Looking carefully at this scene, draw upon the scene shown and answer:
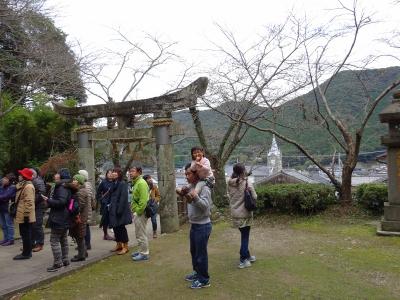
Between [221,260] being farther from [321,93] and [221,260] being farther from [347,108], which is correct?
[347,108]

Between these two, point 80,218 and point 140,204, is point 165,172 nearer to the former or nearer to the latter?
point 140,204

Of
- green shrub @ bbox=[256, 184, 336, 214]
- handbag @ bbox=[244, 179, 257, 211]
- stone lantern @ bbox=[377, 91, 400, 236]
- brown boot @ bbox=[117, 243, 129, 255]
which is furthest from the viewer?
green shrub @ bbox=[256, 184, 336, 214]

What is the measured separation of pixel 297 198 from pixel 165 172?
360 cm

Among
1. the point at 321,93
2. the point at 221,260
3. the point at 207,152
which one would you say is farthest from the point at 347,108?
the point at 221,260

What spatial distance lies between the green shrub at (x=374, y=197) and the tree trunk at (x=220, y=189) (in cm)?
432

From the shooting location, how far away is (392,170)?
9.26m

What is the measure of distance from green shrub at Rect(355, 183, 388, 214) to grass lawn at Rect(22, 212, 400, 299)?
1538 millimetres

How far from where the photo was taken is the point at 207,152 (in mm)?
14375

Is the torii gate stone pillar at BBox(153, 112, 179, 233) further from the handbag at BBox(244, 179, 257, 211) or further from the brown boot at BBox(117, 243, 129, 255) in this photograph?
the handbag at BBox(244, 179, 257, 211)

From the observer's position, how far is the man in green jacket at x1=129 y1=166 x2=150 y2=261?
7266 millimetres

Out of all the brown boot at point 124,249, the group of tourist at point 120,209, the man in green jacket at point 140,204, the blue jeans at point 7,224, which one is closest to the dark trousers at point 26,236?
the group of tourist at point 120,209

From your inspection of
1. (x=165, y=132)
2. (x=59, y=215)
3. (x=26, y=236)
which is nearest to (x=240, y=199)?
(x=59, y=215)

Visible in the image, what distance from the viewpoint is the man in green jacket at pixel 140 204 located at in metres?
7.27

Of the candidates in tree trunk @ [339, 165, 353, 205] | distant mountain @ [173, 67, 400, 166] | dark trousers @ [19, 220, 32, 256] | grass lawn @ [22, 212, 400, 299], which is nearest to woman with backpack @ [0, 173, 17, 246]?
dark trousers @ [19, 220, 32, 256]
